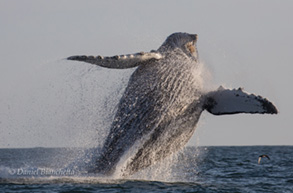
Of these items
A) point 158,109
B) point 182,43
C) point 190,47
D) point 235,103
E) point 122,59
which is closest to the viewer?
point 122,59

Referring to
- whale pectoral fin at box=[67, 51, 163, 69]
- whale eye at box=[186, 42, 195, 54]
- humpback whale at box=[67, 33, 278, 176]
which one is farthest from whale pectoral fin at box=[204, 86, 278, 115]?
whale pectoral fin at box=[67, 51, 163, 69]

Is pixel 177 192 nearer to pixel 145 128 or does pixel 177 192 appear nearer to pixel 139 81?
pixel 145 128

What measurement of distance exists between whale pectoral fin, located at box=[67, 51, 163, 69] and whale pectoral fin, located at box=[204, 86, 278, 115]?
176 centimetres

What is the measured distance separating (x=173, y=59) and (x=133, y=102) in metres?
1.55

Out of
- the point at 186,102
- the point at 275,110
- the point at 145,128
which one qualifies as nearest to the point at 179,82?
the point at 186,102

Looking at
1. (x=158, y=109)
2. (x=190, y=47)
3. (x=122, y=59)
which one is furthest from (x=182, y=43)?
(x=122, y=59)

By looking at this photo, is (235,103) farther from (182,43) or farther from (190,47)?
(182,43)

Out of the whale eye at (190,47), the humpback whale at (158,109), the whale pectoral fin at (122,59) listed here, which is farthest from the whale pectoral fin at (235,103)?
the whale pectoral fin at (122,59)

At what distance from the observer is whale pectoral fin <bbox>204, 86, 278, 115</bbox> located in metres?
13.7

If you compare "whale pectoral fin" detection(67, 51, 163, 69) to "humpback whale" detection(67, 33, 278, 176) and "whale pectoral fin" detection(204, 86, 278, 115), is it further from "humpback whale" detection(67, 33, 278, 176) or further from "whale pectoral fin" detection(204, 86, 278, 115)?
"whale pectoral fin" detection(204, 86, 278, 115)

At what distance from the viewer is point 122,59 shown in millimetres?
12992

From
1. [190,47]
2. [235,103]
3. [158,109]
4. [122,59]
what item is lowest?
[158,109]

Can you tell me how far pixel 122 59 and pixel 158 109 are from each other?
5.30 feet

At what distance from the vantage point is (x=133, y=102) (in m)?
13.8
